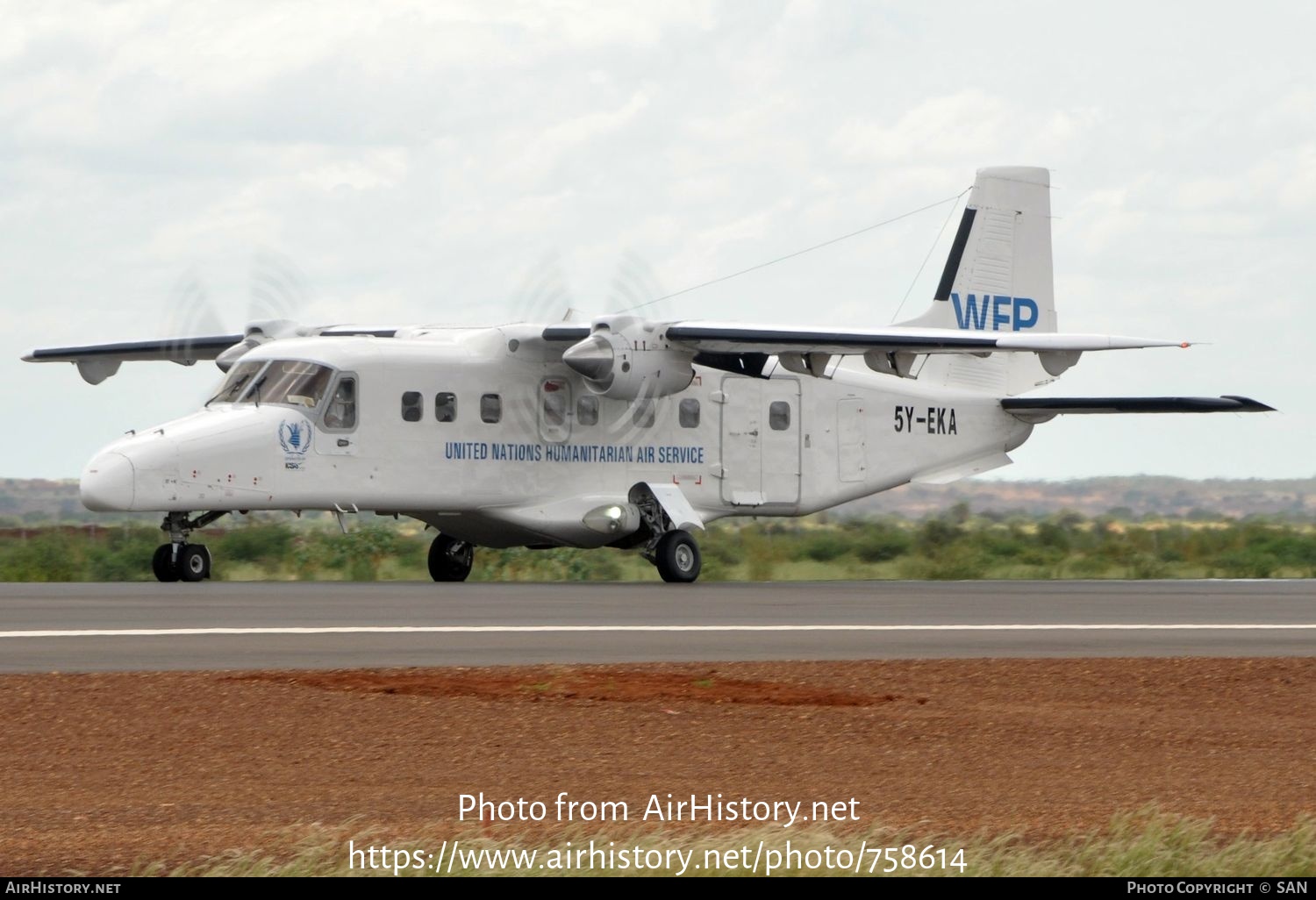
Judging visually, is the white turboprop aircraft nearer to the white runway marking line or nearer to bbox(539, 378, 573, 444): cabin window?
bbox(539, 378, 573, 444): cabin window

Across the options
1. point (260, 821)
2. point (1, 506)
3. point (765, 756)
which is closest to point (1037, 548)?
point (765, 756)

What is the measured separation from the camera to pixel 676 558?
24438 millimetres

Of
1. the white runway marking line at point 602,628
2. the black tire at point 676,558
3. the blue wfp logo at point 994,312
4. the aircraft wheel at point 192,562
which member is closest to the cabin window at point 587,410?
the black tire at point 676,558

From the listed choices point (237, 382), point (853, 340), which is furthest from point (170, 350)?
point (853, 340)

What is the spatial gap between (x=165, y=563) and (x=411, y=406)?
12.0 feet

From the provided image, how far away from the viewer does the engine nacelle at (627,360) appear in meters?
23.6

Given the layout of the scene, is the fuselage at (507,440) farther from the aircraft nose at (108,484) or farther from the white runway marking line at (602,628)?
the white runway marking line at (602,628)

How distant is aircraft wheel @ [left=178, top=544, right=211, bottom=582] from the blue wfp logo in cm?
1300

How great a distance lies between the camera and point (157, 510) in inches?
828

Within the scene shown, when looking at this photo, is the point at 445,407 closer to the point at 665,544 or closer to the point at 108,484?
the point at 665,544

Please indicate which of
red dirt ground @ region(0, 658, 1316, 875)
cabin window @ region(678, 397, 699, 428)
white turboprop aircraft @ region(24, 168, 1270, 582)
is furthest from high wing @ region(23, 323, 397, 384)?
red dirt ground @ region(0, 658, 1316, 875)

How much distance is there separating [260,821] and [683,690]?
4.36 meters

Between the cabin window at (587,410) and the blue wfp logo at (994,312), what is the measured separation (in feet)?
23.8
